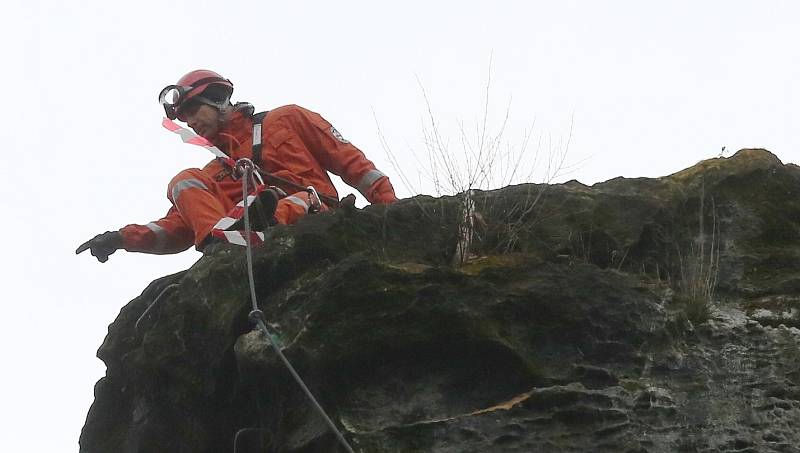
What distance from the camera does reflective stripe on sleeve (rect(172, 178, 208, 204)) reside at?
8.55 m

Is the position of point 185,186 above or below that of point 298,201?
above

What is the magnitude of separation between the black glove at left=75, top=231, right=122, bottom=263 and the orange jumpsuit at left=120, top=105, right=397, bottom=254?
52 millimetres

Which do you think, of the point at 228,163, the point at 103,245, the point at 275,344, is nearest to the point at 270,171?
the point at 228,163

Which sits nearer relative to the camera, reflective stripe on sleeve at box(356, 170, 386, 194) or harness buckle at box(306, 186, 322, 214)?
harness buckle at box(306, 186, 322, 214)

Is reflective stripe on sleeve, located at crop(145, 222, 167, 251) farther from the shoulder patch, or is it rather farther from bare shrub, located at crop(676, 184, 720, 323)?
bare shrub, located at crop(676, 184, 720, 323)

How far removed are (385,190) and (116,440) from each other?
2.52 metres

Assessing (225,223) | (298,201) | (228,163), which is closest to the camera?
(225,223)

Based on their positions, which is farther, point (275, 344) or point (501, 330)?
point (501, 330)

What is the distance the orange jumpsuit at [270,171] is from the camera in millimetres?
8625

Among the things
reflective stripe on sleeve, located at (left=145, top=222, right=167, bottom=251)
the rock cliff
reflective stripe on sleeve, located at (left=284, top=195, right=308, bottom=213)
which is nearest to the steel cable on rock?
the rock cliff

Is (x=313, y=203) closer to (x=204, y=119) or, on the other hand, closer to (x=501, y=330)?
(x=204, y=119)

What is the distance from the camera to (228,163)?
8.81 m

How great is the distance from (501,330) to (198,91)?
3830 millimetres

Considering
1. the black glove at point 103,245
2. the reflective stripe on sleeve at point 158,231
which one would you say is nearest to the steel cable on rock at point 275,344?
the reflective stripe on sleeve at point 158,231
